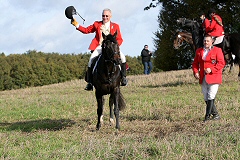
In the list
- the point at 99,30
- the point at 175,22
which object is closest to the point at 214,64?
the point at 99,30

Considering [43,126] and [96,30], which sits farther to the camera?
[43,126]

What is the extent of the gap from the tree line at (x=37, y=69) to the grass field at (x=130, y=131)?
178 feet

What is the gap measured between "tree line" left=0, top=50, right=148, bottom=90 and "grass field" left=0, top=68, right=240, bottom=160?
54.2m

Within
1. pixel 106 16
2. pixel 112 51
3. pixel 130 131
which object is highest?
pixel 106 16

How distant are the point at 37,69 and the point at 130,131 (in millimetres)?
65207

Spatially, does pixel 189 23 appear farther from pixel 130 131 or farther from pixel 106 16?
pixel 130 131

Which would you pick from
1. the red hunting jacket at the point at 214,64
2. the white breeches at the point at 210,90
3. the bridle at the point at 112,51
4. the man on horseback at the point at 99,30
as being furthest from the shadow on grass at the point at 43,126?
the red hunting jacket at the point at 214,64

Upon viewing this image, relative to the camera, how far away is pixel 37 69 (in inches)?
2881

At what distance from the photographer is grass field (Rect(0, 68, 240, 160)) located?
259 inches

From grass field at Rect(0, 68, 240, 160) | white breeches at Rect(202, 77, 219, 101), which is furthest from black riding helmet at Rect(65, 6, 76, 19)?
white breeches at Rect(202, 77, 219, 101)

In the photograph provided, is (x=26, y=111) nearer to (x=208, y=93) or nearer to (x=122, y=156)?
(x=208, y=93)

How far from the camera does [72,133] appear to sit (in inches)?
372

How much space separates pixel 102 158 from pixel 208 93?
4.42 meters

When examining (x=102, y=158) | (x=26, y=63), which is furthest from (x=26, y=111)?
(x=26, y=63)
